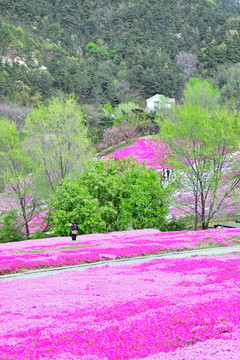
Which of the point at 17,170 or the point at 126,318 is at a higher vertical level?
the point at 17,170

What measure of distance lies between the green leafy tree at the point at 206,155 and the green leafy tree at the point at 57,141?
1017cm

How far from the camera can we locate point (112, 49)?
162875mm

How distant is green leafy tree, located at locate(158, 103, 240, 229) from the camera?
26859mm

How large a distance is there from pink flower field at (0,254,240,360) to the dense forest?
7615 centimetres

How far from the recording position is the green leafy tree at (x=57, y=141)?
1272 inches

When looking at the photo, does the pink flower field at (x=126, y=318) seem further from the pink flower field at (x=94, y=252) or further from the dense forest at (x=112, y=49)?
the dense forest at (x=112, y=49)

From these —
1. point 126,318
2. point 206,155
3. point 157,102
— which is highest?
point 157,102

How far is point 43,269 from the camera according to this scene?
12.7 m

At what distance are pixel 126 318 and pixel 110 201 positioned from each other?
21403 mm

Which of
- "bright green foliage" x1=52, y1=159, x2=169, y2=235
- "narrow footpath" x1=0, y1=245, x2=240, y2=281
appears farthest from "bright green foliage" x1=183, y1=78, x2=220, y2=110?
"narrow footpath" x1=0, y1=245, x2=240, y2=281

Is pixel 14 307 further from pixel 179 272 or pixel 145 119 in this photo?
pixel 145 119

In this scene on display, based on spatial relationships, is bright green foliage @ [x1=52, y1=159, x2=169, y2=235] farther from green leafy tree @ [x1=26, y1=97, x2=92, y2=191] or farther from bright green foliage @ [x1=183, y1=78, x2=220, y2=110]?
bright green foliage @ [x1=183, y1=78, x2=220, y2=110]

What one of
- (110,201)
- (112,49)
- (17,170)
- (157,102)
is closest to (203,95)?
(157,102)

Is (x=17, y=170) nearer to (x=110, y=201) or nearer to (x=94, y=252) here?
(x=110, y=201)
